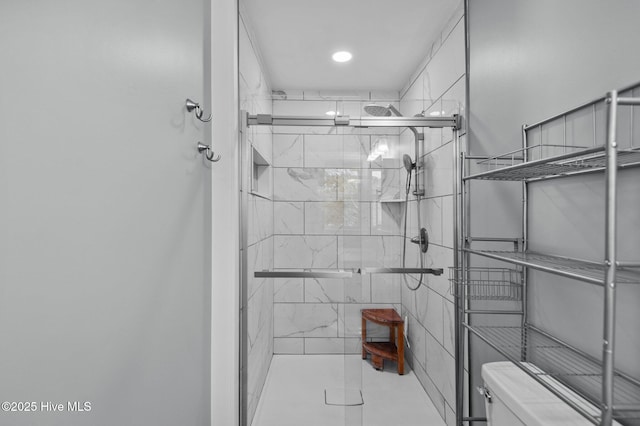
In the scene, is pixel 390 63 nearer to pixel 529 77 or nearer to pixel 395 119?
pixel 395 119

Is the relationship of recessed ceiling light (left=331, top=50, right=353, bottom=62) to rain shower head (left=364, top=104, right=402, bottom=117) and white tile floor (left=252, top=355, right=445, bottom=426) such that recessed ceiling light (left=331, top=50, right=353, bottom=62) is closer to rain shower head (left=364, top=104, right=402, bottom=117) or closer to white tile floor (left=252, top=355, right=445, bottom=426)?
rain shower head (left=364, top=104, right=402, bottom=117)

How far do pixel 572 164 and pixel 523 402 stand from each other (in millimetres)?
682

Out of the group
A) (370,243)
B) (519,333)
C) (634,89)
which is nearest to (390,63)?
(370,243)

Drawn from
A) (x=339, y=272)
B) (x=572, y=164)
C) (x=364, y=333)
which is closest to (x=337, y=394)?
(x=364, y=333)

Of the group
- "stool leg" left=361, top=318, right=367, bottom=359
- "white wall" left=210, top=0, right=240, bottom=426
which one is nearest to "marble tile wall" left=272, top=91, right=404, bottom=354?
"stool leg" left=361, top=318, right=367, bottom=359

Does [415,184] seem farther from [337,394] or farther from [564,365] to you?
[337,394]

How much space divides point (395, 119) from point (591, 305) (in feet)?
3.52

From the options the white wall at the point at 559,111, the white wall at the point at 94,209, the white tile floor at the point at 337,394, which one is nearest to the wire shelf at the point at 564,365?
the white wall at the point at 559,111

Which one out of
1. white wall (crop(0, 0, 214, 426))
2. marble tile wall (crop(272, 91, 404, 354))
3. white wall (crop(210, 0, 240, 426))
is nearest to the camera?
white wall (crop(0, 0, 214, 426))

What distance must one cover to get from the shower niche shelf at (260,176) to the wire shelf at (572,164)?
3.26 feet

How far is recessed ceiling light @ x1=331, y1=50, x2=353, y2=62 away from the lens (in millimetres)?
2043

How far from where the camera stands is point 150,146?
0.84m

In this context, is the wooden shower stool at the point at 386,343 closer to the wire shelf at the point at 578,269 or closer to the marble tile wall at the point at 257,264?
the marble tile wall at the point at 257,264

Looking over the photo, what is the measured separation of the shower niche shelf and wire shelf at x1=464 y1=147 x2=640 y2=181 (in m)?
0.99
